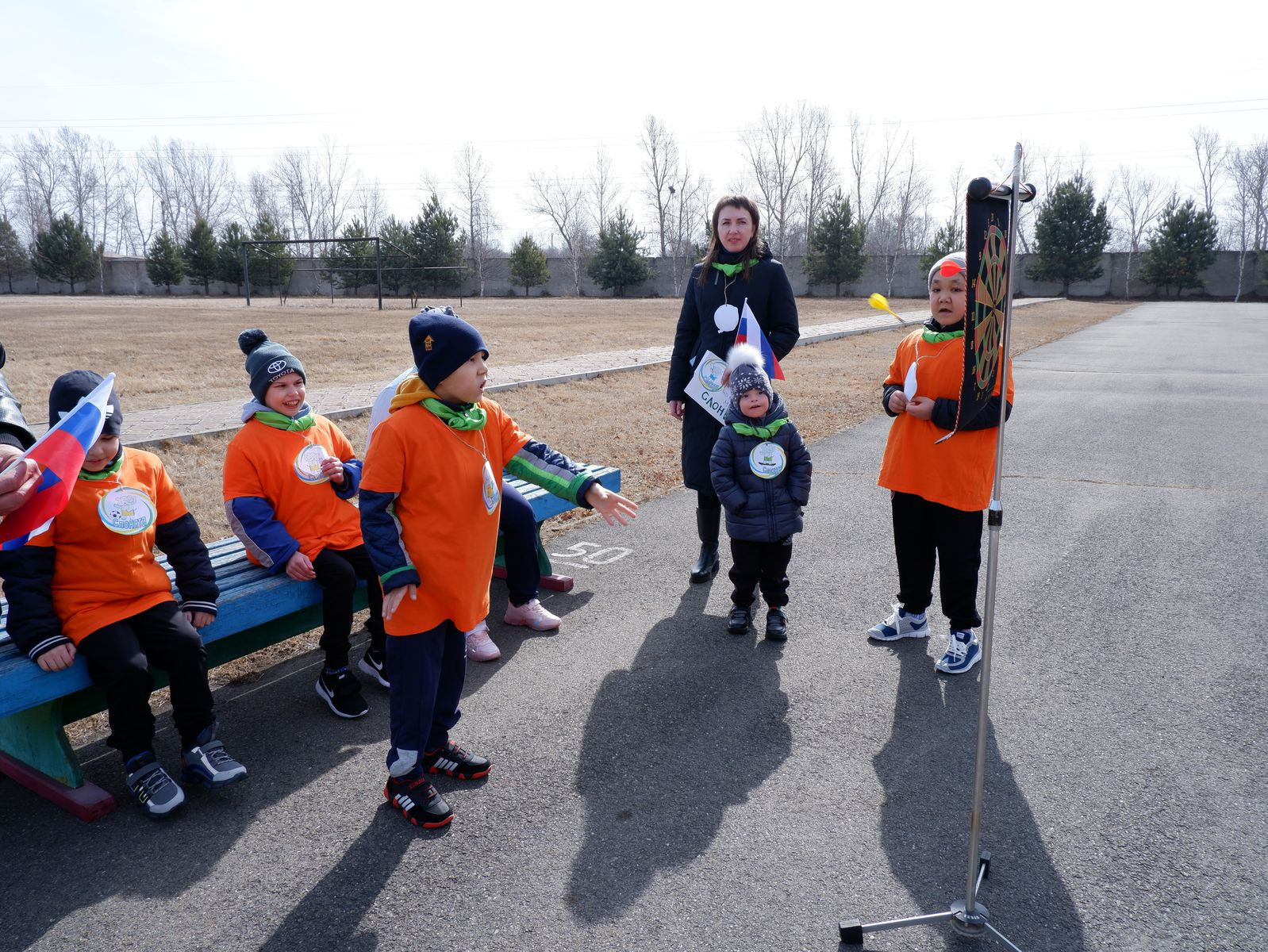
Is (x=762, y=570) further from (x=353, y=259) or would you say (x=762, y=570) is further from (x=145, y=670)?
(x=353, y=259)

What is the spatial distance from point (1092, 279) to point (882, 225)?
21910 mm

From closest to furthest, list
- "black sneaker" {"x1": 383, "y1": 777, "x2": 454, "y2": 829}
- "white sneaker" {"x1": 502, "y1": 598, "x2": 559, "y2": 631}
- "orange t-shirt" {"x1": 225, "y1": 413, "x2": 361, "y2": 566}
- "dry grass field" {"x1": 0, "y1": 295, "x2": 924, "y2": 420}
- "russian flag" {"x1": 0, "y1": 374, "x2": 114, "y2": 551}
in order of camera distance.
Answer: "russian flag" {"x1": 0, "y1": 374, "x2": 114, "y2": 551}, "black sneaker" {"x1": 383, "y1": 777, "x2": 454, "y2": 829}, "orange t-shirt" {"x1": 225, "y1": 413, "x2": 361, "y2": 566}, "white sneaker" {"x1": 502, "y1": 598, "x2": 559, "y2": 631}, "dry grass field" {"x1": 0, "y1": 295, "x2": 924, "y2": 420}

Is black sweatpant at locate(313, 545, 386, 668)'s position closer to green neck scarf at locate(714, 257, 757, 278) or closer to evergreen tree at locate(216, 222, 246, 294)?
green neck scarf at locate(714, 257, 757, 278)

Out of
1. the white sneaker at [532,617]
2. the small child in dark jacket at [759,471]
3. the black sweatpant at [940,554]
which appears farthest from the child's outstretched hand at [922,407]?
the white sneaker at [532,617]

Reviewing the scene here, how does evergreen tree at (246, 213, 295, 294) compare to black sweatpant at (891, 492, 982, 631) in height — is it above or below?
above

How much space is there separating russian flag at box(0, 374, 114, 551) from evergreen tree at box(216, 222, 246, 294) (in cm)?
5308

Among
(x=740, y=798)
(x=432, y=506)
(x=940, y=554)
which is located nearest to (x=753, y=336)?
(x=940, y=554)

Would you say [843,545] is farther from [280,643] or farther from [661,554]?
[280,643]

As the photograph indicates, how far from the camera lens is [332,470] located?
393 cm

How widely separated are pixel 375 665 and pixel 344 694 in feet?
1.15

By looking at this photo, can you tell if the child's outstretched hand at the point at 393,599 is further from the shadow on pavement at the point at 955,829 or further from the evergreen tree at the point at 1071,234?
the evergreen tree at the point at 1071,234

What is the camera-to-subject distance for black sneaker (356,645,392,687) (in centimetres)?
396

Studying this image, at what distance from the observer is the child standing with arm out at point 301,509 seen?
3.73 meters

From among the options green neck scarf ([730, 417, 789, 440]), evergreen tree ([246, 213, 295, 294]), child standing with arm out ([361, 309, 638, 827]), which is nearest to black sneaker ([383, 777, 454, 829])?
child standing with arm out ([361, 309, 638, 827])
